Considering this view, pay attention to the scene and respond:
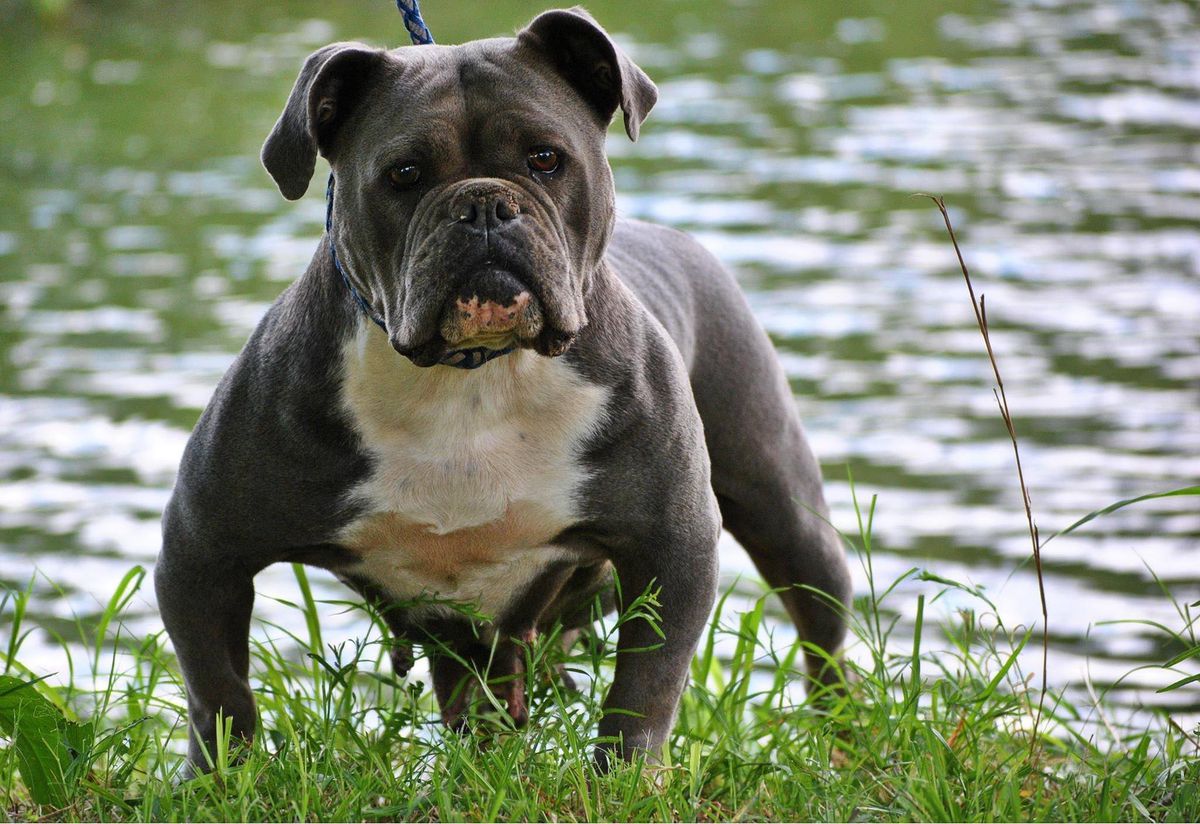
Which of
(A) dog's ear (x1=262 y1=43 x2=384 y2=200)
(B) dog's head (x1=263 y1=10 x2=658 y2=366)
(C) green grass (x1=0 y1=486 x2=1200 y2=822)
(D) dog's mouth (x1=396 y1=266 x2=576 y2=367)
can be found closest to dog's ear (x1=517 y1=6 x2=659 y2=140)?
(B) dog's head (x1=263 y1=10 x2=658 y2=366)

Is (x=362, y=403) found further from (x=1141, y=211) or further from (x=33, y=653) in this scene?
(x=1141, y=211)

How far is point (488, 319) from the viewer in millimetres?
3312

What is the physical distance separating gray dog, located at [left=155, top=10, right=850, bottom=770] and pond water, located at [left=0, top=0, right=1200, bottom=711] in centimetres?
117

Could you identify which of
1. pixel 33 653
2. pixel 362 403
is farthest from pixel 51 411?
pixel 362 403

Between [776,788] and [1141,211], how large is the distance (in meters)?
8.78

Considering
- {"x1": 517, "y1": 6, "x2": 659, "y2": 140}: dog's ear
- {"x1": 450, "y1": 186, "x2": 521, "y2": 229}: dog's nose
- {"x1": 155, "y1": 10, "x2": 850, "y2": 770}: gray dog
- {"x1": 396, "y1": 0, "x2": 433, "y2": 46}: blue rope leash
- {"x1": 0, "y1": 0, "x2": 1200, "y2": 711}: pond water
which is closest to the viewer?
{"x1": 450, "y1": 186, "x2": 521, "y2": 229}: dog's nose

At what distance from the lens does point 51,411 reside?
9016 mm

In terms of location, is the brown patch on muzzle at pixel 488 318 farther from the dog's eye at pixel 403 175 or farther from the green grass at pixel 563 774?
the green grass at pixel 563 774

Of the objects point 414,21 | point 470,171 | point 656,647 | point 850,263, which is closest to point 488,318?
point 470,171

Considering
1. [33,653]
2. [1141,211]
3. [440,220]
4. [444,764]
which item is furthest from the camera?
[1141,211]

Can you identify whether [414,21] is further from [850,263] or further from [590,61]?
[850,263]

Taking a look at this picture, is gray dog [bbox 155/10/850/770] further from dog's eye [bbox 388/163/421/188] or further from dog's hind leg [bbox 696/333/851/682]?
dog's hind leg [bbox 696/333/851/682]

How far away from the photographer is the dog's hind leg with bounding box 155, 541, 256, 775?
12.0ft

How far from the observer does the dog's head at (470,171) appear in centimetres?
329
